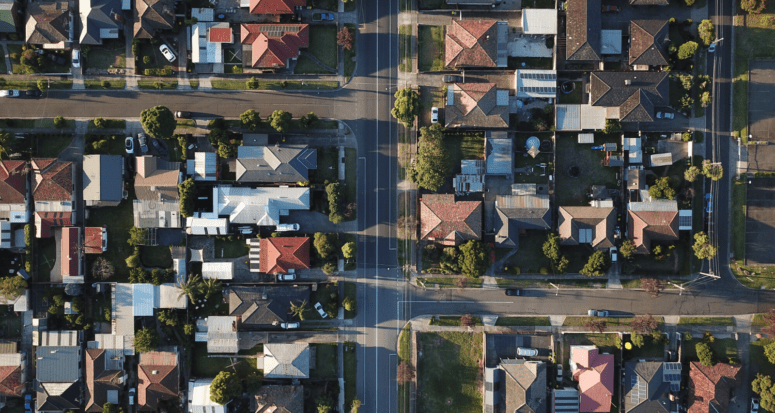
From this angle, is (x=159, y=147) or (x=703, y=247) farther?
(x=159, y=147)

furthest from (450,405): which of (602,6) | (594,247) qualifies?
(602,6)

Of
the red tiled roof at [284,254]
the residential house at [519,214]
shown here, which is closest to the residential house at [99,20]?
the red tiled roof at [284,254]

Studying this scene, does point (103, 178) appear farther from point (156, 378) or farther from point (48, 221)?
point (156, 378)

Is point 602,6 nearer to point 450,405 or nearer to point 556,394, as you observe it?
point 556,394

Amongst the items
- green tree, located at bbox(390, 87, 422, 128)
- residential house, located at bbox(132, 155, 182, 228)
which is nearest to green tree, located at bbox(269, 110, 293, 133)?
green tree, located at bbox(390, 87, 422, 128)

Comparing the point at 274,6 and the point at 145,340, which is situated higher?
the point at 274,6

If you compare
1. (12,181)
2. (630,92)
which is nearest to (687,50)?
(630,92)
